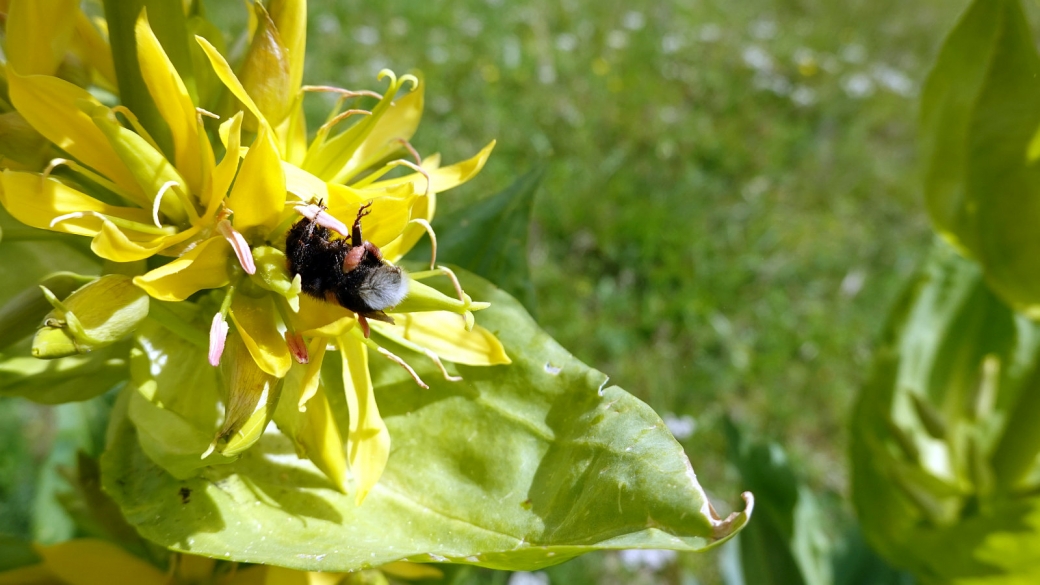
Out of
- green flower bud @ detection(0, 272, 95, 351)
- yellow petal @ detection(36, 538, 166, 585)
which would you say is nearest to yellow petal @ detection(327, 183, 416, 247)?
green flower bud @ detection(0, 272, 95, 351)

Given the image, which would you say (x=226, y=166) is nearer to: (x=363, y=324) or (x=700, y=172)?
(x=363, y=324)

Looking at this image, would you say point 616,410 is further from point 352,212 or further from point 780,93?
point 780,93

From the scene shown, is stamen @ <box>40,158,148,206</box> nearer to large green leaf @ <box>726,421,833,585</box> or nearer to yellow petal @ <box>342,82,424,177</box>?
yellow petal @ <box>342,82,424,177</box>

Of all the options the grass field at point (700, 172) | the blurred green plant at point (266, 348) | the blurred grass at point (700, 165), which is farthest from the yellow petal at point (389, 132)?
the blurred grass at point (700, 165)

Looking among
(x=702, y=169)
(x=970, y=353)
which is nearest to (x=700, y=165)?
(x=702, y=169)

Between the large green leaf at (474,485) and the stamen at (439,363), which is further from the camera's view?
the stamen at (439,363)

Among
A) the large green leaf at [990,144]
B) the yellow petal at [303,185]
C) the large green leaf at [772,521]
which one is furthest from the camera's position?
the large green leaf at [772,521]

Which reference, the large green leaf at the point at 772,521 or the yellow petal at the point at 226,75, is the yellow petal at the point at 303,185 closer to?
the yellow petal at the point at 226,75
